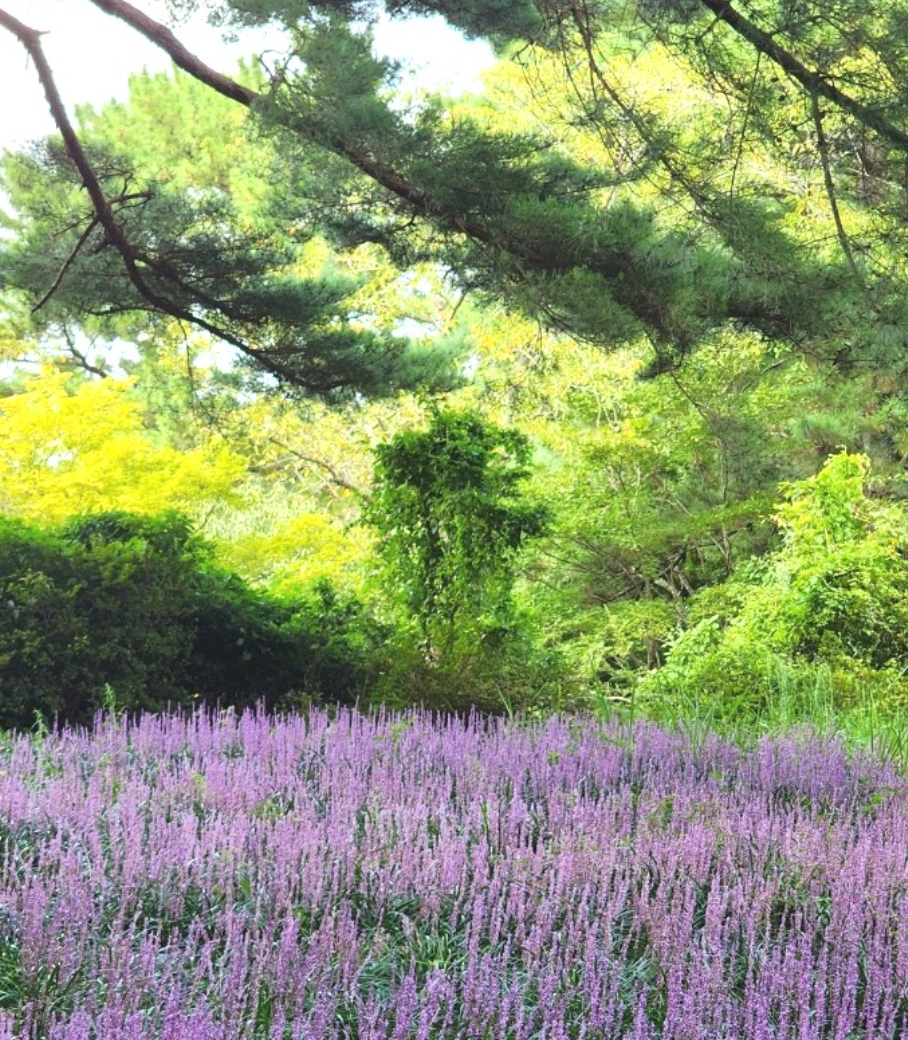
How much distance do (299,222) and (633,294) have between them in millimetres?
2686

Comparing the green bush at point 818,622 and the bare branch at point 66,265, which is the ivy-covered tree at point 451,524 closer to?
the green bush at point 818,622

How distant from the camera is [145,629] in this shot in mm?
6734

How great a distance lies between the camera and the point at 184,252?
8031 millimetres

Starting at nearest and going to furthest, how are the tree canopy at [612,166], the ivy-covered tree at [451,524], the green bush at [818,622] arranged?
the tree canopy at [612,166], the ivy-covered tree at [451,524], the green bush at [818,622]

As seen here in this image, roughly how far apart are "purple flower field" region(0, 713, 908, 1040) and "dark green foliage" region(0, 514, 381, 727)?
2.29 meters

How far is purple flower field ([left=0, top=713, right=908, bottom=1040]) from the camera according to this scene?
2.04 meters

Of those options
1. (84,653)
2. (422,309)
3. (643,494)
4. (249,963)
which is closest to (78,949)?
(249,963)

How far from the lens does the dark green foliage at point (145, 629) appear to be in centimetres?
627

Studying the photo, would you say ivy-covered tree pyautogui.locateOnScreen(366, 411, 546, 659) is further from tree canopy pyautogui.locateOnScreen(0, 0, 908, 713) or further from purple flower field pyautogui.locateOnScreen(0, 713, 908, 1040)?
purple flower field pyautogui.locateOnScreen(0, 713, 908, 1040)

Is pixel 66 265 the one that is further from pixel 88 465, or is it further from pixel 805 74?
pixel 88 465

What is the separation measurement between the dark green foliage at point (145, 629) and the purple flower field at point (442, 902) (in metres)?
2.29

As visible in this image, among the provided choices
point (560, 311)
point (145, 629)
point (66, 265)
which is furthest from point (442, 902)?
point (66, 265)

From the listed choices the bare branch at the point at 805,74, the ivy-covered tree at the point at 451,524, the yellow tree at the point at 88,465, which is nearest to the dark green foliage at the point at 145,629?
the ivy-covered tree at the point at 451,524

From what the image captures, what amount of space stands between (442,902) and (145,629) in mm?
4459
